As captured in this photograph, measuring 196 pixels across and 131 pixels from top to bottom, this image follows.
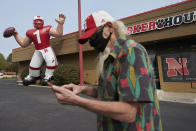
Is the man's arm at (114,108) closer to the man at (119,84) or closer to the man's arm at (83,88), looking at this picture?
the man at (119,84)

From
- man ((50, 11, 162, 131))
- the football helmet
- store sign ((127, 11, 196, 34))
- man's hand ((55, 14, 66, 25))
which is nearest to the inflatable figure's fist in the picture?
the football helmet

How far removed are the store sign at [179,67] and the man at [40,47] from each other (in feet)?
28.3

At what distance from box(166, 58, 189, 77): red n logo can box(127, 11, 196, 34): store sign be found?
2150 mm

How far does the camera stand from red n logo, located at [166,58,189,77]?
9344mm

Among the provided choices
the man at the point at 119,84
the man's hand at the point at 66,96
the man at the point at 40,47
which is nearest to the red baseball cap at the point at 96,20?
the man at the point at 119,84

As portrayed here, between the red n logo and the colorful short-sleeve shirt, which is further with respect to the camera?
the red n logo

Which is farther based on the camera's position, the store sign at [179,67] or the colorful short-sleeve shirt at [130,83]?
the store sign at [179,67]

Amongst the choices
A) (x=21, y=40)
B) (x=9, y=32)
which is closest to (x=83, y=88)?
(x=9, y=32)

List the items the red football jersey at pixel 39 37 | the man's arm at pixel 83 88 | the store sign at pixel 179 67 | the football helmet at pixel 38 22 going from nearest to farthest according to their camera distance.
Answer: the man's arm at pixel 83 88 < the red football jersey at pixel 39 37 < the football helmet at pixel 38 22 < the store sign at pixel 179 67

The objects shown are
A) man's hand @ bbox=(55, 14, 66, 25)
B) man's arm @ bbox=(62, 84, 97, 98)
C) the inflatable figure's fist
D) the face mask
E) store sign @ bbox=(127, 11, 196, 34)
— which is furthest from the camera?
store sign @ bbox=(127, 11, 196, 34)

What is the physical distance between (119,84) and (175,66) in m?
9.90

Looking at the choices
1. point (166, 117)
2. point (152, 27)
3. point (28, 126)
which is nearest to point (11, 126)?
point (28, 126)

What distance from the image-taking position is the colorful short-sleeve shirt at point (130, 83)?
0.80 m

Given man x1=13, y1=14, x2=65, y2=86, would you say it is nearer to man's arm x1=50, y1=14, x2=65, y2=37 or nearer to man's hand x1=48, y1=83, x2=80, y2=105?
man's arm x1=50, y1=14, x2=65, y2=37
